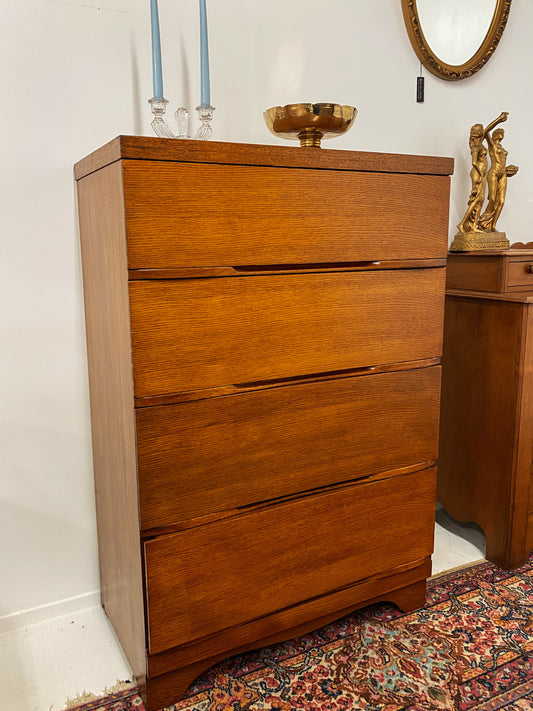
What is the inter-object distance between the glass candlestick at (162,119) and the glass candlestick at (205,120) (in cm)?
4

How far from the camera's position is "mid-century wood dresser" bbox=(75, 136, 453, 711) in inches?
45.5

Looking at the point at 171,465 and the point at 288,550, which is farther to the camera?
the point at 288,550

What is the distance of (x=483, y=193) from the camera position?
199 centimetres

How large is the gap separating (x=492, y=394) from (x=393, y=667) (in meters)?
0.86

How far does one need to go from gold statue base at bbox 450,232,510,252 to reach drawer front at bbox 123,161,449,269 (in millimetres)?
537

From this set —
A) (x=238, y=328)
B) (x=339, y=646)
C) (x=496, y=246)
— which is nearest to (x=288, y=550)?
(x=339, y=646)

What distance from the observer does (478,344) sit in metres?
1.88

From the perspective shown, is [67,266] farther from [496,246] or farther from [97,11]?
[496,246]

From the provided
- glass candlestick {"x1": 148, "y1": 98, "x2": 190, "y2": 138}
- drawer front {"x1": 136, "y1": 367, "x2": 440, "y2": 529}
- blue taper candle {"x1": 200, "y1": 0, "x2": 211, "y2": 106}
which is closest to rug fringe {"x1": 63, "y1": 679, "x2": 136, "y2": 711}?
drawer front {"x1": 136, "y1": 367, "x2": 440, "y2": 529}

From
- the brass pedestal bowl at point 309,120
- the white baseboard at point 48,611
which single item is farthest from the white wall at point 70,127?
the brass pedestal bowl at point 309,120

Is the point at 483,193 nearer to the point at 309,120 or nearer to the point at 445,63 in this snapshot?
the point at 445,63

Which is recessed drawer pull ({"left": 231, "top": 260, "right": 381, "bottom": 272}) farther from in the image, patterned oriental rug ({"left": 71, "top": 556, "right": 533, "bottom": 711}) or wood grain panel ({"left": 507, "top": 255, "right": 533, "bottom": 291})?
patterned oriental rug ({"left": 71, "top": 556, "right": 533, "bottom": 711})

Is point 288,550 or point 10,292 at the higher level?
point 10,292

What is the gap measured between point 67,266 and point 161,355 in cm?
52
